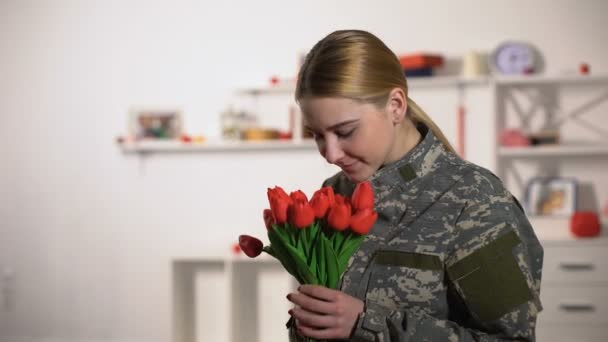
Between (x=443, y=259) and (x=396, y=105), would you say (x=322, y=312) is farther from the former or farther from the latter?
(x=396, y=105)

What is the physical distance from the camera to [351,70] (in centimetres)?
113

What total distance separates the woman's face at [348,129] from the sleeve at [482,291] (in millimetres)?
173

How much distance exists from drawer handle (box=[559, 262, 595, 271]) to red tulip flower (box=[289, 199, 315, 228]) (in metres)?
2.82

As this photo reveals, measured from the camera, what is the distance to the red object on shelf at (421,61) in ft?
12.6

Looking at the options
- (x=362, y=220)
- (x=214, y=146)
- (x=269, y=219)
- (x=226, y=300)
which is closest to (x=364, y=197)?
(x=362, y=220)

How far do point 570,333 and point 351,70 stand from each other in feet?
9.16

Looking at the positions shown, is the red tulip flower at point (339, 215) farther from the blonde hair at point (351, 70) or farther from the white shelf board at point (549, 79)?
the white shelf board at point (549, 79)

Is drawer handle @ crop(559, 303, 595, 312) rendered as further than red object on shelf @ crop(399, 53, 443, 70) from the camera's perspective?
No

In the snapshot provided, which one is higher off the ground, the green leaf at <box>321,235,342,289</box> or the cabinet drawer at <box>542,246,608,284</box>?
the green leaf at <box>321,235,342,289</box>

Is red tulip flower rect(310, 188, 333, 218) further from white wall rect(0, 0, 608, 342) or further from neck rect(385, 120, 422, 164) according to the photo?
white wall rect(0, 0, 608, 342)

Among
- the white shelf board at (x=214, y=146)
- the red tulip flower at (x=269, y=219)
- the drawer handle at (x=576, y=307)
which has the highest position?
the red tulip flower at (x=269, y=219)

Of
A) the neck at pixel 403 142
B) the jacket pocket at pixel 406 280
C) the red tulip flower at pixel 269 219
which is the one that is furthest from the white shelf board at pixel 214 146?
the red tulip flower at pixel 269 219

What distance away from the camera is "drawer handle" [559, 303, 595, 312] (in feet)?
11.4

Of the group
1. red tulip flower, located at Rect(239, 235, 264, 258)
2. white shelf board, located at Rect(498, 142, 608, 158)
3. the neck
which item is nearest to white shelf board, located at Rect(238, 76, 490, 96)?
white shelf board, located at Rect(498, 142, 608, 158)
